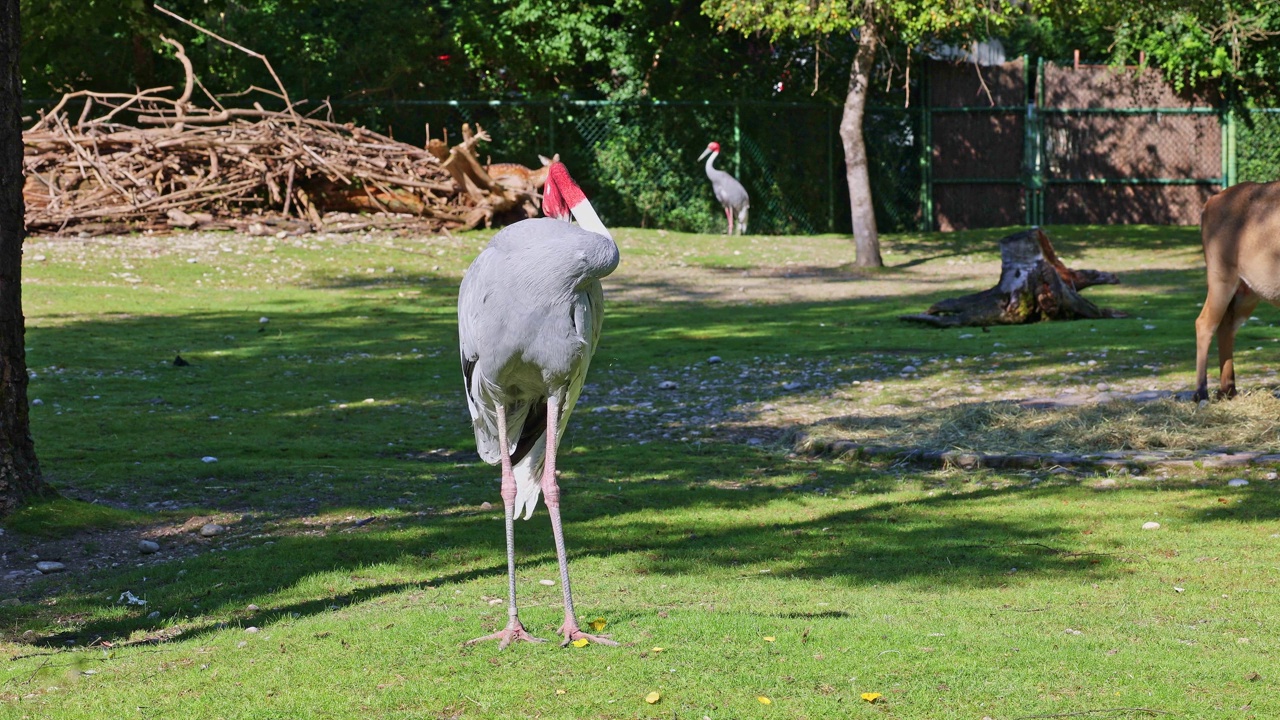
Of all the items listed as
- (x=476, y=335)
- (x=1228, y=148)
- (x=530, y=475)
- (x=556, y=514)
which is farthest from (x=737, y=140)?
(x=476, y=335)

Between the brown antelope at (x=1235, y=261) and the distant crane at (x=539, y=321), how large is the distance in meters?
6.34

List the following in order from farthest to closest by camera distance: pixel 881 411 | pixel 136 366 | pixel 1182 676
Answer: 1. pixel 136 366
2. pixel 881 411
3. pixel 1182 676

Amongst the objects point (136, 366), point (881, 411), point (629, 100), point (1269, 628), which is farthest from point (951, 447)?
point (629, 100)

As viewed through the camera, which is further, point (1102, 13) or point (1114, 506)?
point (1102, 13)

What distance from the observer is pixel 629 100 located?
2822 cm

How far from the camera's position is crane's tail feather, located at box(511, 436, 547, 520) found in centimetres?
628

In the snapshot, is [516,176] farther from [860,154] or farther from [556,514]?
[556,514]

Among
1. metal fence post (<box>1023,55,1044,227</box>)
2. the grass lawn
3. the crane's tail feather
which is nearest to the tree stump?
the grass lawn

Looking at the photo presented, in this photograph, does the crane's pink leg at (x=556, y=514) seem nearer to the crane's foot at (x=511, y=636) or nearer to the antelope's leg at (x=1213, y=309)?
the crane's foot at (x=511, y=636)

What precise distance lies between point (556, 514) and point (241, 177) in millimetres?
19204

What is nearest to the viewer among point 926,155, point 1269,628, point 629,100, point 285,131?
point 1269,628

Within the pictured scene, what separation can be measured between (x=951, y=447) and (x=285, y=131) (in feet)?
55.2

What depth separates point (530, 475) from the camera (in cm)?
629

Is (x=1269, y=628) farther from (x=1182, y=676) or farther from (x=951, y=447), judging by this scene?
(x=951, y=447)
